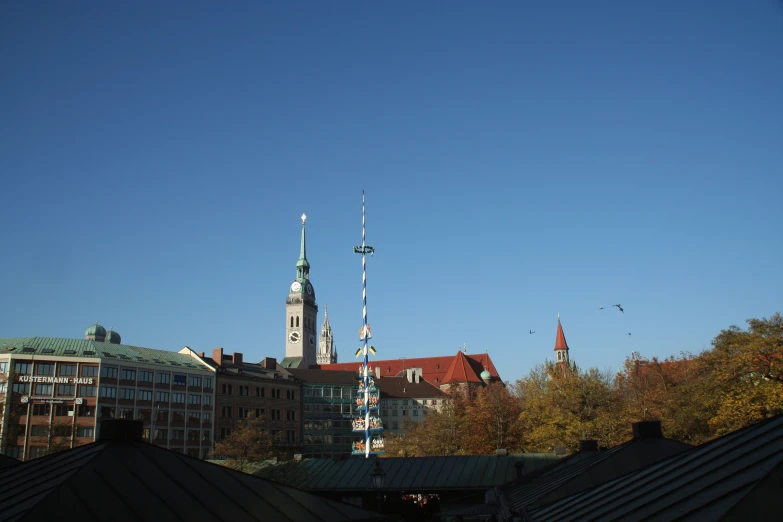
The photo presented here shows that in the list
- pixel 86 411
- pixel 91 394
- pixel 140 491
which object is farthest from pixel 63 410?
pixel 140 491

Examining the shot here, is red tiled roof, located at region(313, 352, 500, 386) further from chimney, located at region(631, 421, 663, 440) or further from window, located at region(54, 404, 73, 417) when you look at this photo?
chimney, located at region(631, 421, 663, 440)

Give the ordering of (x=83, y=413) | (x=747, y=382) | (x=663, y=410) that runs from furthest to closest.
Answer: (x=83, y=413), (x=663, y=410), (x=747, y=382)

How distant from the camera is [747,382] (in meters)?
49.4

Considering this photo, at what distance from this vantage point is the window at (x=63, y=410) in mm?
91956

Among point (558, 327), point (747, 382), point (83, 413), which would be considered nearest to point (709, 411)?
point (747, 382)

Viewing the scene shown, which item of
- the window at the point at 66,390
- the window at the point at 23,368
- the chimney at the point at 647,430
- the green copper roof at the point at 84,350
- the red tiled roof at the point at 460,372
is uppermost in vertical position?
the red tiled roof at the point at 460,372

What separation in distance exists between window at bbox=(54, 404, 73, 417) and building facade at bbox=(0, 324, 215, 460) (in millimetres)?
116

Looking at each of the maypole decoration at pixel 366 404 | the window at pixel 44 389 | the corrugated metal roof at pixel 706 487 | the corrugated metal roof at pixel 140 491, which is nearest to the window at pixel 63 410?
the window at pixel 44 389

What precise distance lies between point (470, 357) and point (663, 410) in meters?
123

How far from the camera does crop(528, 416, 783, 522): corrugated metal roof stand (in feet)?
23.3

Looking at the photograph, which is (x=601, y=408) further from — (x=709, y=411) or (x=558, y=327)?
(x=558, y=327)

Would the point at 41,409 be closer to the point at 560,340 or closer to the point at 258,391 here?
the point at 258,391

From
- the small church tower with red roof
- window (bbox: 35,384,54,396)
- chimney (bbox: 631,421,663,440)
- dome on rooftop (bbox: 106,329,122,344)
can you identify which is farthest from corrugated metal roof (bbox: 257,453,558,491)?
the small church tower with red roof

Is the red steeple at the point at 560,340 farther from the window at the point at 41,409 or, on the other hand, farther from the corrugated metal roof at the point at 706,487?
the corrugated metal roof at the point at 706,487
